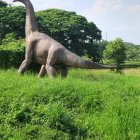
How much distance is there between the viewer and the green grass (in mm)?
7602

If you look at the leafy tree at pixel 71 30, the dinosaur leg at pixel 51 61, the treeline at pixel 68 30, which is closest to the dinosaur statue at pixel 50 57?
the dinosaur leg at pixel 51 61

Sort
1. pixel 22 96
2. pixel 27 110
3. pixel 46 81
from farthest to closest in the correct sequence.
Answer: pixel 46 81 → pixel 22 96 → pixel 27 110

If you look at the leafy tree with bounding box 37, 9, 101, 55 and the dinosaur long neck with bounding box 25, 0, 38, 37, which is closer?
the dinosaur long neck with bounding box 25, 0, 38, 37

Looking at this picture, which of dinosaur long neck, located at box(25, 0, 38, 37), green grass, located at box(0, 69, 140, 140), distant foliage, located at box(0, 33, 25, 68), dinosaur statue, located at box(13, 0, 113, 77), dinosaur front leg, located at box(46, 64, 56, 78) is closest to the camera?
green grass, located at box(0, 69, 140, 140)

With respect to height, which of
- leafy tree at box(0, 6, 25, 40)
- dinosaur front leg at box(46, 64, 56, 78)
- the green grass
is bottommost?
the green grass

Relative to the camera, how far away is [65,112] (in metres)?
8.09

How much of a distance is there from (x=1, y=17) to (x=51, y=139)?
27636mm

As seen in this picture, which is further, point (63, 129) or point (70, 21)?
point (70, 21)

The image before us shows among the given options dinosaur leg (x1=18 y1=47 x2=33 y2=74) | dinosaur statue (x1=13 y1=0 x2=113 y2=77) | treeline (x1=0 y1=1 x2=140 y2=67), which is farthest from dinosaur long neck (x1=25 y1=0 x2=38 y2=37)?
treeline (x1=0 y1=1 x2=140 y2=67)

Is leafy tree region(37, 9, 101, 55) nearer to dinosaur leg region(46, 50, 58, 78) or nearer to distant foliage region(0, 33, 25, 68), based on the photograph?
distant foliage region(0, 33, 25, 68)

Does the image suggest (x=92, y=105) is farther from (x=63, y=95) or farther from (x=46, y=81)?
(x=46, y=81)

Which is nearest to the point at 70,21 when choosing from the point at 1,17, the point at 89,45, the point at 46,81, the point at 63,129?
the point at 89,45

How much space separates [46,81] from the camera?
10.2m

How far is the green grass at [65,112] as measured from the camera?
7.60 m
